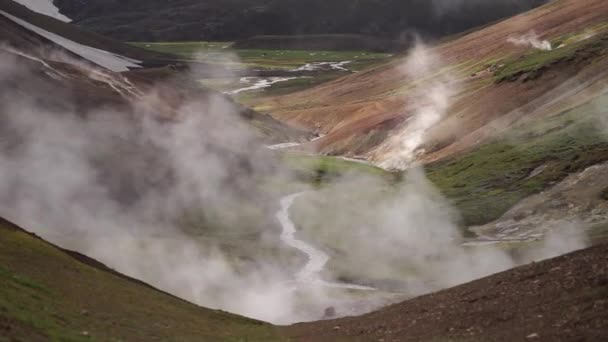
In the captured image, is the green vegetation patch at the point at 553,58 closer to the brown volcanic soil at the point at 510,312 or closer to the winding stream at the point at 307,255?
the winding stream at the point at 307,255

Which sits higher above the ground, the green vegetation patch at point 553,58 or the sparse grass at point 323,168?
the green vegetation patch at point 553,58

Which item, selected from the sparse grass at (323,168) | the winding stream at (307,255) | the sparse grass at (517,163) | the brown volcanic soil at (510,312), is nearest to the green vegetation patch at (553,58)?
the sparse grass at (517,163)

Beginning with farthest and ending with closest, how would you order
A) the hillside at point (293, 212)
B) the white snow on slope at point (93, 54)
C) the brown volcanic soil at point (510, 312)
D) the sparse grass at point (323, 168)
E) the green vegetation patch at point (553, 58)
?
the white snow on slope at point (93, 54) < the green vegetation patch at point (553, 58) < the sparse grass at point (323, 168) < the hillside at point (293, 212) < the brown volcanic soil at point (510, 312)

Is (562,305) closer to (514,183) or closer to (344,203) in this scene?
(514,183)

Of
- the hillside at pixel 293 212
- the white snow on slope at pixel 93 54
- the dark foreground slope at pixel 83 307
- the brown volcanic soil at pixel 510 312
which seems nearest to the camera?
the dark foreground slope at pixel 83 307

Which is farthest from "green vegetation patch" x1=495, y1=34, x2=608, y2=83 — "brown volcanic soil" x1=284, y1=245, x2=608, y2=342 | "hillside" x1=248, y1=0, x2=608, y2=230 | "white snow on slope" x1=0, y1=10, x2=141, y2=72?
"brown volcanic soil" x1=284, y1=245, x2=608, y2=342

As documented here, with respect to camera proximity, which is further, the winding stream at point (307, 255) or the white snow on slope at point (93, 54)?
→ the white snow on slope at point (93, 54)

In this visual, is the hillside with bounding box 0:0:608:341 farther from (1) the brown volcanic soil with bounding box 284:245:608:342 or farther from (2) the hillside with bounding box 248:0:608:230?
(2) the hillside with bounding box 248:0:608:230
